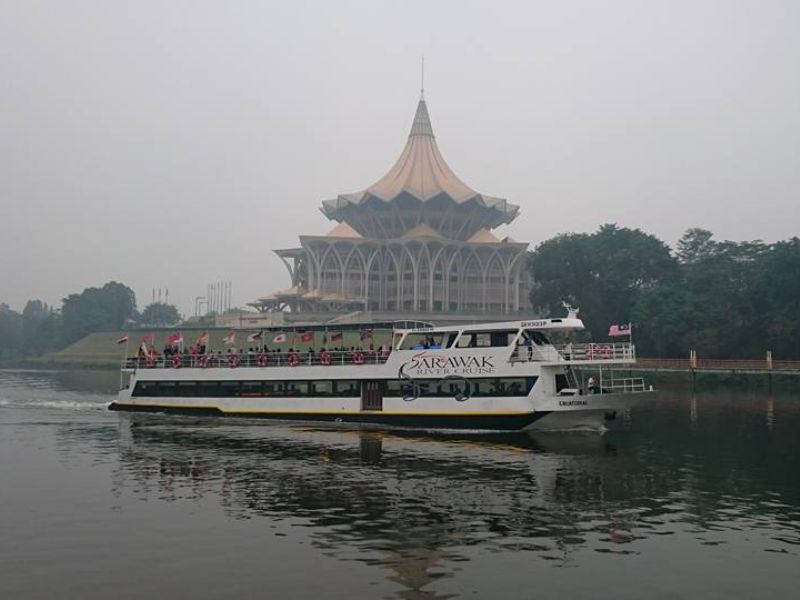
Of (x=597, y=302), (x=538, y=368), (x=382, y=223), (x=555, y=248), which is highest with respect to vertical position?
(x=382, y=223)

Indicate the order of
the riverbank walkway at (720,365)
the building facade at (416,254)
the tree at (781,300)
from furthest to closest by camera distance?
the building facade at (416,254) < the tree at (781,300) < the riverbank walkway at (720,365)

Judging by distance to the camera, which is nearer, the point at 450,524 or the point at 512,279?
the point at 450,524

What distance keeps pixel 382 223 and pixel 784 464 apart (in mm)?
107794

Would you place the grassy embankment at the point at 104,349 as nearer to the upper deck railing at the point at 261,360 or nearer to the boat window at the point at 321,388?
the upper deck railing at the point at 261,360

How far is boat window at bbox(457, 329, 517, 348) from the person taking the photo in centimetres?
3061

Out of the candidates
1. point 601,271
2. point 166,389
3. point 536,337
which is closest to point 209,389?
point 166,389

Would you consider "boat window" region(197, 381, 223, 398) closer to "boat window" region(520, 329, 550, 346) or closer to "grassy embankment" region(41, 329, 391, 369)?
"boat window" region(520, 329, 550, 346)

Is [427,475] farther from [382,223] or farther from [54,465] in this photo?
[382,223]

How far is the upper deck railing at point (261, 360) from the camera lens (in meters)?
33.8

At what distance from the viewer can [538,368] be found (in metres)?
29.7

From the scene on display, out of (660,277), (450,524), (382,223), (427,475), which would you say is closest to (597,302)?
(660,277)

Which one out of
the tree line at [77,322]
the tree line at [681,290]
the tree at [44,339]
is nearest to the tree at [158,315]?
the tree line at [77,322]

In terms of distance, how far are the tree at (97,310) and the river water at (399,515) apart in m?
117

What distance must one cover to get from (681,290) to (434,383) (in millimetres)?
47644
